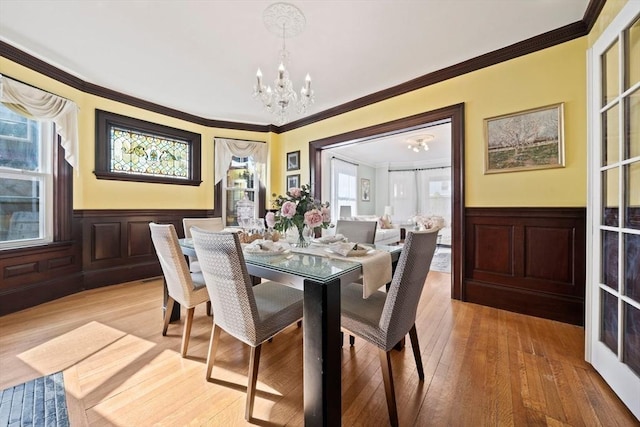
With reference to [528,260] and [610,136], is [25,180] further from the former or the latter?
[528,260]

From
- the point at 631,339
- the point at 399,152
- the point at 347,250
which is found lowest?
the point at 631,339

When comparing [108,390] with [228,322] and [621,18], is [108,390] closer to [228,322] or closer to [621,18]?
[228,322]

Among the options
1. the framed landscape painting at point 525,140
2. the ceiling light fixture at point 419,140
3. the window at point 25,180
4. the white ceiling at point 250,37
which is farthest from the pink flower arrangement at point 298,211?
the ceiling light fixture at point 419,140

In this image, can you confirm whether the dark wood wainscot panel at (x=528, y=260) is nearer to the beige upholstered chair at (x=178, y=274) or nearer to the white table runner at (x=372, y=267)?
the white table runner at (x=372, y=267)

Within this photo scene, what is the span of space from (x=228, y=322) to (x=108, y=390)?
0.82 m

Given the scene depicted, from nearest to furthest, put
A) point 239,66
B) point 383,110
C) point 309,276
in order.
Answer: point 309,276 → point 239,66 → point 383,110

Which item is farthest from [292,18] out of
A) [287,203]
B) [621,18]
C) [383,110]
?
[621,18]

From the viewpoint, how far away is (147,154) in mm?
3686

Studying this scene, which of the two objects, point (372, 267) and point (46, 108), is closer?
point (372, 267)

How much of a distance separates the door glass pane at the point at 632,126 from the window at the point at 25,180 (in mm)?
4916

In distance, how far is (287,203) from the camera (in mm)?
1784

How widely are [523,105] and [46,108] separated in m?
4.79

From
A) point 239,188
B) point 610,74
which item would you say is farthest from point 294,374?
point 239,188

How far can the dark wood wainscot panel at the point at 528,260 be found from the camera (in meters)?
2.17
